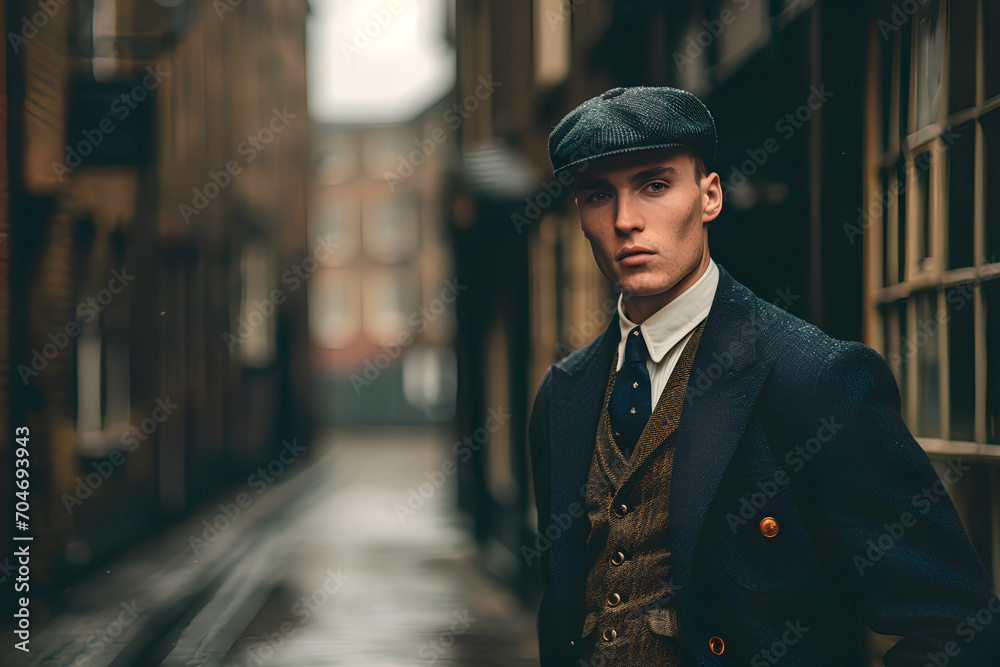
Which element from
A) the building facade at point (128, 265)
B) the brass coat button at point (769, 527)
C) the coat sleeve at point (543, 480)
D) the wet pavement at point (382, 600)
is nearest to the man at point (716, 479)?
the brass coat button at point (769, 527)

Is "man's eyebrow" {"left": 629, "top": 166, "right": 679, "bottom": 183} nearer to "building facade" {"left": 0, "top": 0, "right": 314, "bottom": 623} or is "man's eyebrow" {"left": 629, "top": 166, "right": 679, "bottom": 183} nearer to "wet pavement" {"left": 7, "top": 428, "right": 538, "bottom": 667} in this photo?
"building facade" {"left": 0, "top": 0, "right": 314, "bottom": 623}

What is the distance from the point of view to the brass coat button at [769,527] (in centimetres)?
173

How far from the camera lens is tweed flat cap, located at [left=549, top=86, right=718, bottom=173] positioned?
1.83 m

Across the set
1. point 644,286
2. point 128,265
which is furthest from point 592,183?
point 128,265

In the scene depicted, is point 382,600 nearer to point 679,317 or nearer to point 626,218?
point 679,317

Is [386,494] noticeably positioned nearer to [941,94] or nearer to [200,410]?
[200,410]

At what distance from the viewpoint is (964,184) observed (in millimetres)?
2721

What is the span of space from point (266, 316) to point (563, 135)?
602 inches

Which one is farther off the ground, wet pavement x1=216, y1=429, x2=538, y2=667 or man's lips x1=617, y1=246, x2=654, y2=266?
man's lips x1=617, y1=246, x2=654, y2=266

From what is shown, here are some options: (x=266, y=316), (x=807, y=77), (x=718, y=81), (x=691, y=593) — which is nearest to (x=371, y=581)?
(x=718, y=81)

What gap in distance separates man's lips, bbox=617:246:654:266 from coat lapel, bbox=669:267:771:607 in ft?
0.72

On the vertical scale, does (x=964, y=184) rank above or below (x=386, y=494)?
above

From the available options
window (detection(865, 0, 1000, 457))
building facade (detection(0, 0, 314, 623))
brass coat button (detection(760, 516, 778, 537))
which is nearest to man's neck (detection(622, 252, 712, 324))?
brass coat button (detection(760, 516, 778, 537))

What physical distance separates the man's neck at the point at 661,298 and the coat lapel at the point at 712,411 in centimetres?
7
